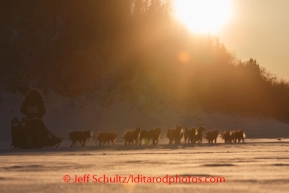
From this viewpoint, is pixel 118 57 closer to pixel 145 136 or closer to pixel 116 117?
pixel 116 117

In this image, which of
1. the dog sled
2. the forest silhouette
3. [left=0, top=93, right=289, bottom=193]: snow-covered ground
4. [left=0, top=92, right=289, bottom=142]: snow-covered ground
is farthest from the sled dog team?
the forest silhouette

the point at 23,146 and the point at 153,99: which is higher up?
the point at 153,99

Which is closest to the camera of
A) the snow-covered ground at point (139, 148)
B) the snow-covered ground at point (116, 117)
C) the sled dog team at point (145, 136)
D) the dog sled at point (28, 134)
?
the snow-covered ground at point (139, 148)

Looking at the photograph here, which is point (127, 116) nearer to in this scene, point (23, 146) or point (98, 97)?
point (98, 97)

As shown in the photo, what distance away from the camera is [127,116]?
67.4 meters

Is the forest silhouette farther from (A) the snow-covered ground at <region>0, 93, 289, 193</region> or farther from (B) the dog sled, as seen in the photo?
(B) the dog sled

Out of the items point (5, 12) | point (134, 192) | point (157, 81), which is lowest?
point (134, 192)

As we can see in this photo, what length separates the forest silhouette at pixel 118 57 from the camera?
69250mm

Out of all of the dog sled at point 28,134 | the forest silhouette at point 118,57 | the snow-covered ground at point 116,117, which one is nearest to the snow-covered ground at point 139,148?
the snow-covered ground at point 116,117

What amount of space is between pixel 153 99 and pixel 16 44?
18321 mm

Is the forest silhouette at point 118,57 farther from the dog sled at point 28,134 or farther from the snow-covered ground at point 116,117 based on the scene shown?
the dog sled at point 28,134

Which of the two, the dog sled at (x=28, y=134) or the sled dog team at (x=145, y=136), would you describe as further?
the sled dog team at (x=145, y=136)

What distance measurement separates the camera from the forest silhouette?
227 feet

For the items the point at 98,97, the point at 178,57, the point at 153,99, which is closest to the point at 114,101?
the point at 98,97
